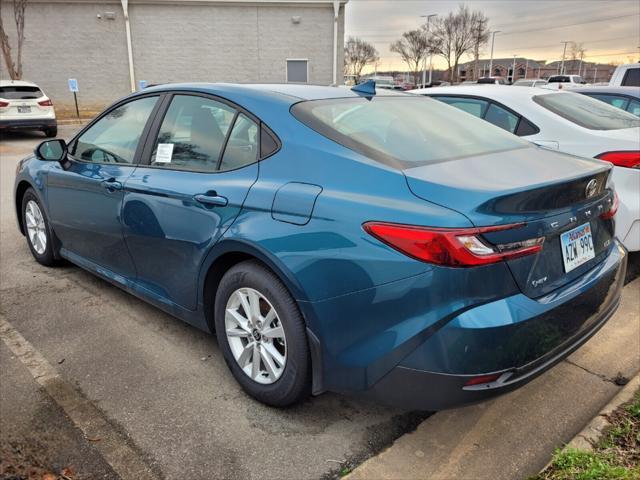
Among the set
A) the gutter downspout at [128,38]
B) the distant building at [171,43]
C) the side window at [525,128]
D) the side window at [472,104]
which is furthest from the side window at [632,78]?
the gutter downspout at [128,38]

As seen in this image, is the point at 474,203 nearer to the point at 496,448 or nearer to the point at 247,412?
the point at 496,448

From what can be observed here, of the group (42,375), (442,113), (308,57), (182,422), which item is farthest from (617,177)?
(308,57)

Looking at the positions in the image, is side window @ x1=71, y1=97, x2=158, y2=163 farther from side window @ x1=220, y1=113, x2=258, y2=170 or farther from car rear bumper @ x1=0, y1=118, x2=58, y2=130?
car rear bumper @ x1=0, y1=118, x2=58, y2=130

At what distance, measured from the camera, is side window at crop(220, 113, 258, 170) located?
266 cm

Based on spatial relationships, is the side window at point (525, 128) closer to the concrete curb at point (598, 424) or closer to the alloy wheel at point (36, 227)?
the concrete curb at point (598, 424)

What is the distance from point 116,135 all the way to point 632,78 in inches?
415

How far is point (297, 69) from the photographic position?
26.9 meters

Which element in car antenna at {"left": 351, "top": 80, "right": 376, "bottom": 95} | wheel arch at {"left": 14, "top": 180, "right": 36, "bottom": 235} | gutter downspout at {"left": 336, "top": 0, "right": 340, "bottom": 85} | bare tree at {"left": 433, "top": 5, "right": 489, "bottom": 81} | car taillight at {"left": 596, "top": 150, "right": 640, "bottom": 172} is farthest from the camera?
bare tree at {"left": 433, "top": 5, "right": 489, "bottom": 81}

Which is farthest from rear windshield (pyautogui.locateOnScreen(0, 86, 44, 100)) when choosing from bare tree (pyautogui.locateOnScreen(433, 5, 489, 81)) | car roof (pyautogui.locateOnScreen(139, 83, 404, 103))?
bare tree (pyautogui.locateOnScreen(433, 5, 489, 81))

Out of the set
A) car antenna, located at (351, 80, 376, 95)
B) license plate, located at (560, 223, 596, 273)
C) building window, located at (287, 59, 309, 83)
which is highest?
building window, located at (287, 59, 309, 83)

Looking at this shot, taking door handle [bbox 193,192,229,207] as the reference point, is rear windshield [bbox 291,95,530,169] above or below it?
above

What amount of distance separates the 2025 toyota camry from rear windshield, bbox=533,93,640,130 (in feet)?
6.38

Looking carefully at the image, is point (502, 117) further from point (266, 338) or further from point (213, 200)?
point (266, 338)

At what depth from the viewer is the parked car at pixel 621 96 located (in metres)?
6.80
